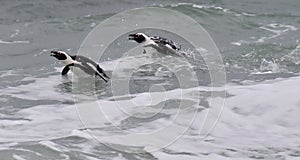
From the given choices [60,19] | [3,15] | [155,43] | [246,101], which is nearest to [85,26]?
[60,19]

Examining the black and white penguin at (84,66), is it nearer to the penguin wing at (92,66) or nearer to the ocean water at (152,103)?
the penguin wing at (92,66)

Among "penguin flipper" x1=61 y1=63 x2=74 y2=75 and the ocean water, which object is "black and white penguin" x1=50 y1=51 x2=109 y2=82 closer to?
"penguin flipper" x1=61 y1=63 x2=74 y2=75

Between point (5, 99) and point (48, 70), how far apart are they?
2261 mm

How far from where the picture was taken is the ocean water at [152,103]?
18.2 ft

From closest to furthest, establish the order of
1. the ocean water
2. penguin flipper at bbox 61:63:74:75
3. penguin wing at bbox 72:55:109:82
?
1. the ocean water
2. penguin wing at bbox 72:55:109:82
3. penguin flipper at bbox 61:63:74:75

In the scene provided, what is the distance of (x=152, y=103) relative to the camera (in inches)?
283

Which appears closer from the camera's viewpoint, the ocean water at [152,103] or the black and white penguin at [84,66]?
the ocean water at [152,103]

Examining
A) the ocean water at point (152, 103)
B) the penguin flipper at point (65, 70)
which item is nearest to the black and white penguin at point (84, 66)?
the penguin flipper at point (65, 70)

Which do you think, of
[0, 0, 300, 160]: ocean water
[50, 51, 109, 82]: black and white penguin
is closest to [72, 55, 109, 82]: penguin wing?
[50, 51, 109, 82]: black and white penguin

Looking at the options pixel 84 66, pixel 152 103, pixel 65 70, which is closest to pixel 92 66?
pixel 84 66

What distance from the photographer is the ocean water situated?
219 inches

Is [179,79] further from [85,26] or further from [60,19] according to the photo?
[60,19]

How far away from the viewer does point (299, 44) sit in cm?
1162

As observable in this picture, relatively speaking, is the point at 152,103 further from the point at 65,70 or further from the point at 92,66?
the point at 65,70
